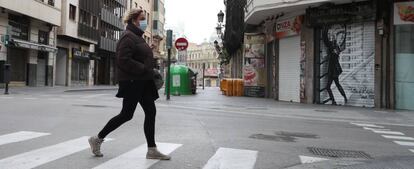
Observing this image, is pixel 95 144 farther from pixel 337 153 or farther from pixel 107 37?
pixel 107 37

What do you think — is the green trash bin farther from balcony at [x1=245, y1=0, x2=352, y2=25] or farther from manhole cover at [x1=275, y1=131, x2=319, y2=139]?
manhole cover at [x1=275, y1=131, x2=319, y2=139]

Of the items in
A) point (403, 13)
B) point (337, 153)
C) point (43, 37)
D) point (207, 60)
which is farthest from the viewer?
point (207, 60)

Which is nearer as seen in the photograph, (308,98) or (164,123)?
(164,123)

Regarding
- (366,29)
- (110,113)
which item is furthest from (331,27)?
(110,113)

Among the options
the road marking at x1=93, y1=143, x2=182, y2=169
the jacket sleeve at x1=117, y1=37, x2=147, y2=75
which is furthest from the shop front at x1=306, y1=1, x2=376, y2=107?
the jacket sleeve at x1=117, y1=37, x2=147, y2=75

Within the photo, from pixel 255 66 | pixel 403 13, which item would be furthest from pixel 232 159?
pixel 255 66

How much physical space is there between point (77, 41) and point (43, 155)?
120ft

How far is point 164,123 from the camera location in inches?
404

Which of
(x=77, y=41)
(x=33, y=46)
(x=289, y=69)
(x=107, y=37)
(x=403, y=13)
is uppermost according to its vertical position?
(x=107, y=37)

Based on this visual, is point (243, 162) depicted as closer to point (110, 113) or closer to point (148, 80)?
point (148, 80)

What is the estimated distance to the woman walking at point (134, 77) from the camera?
570 cm

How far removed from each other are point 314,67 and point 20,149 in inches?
624

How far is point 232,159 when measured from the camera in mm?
6211

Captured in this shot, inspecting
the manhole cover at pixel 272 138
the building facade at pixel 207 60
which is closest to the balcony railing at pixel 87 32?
the manhole cover at pixel 272 138
